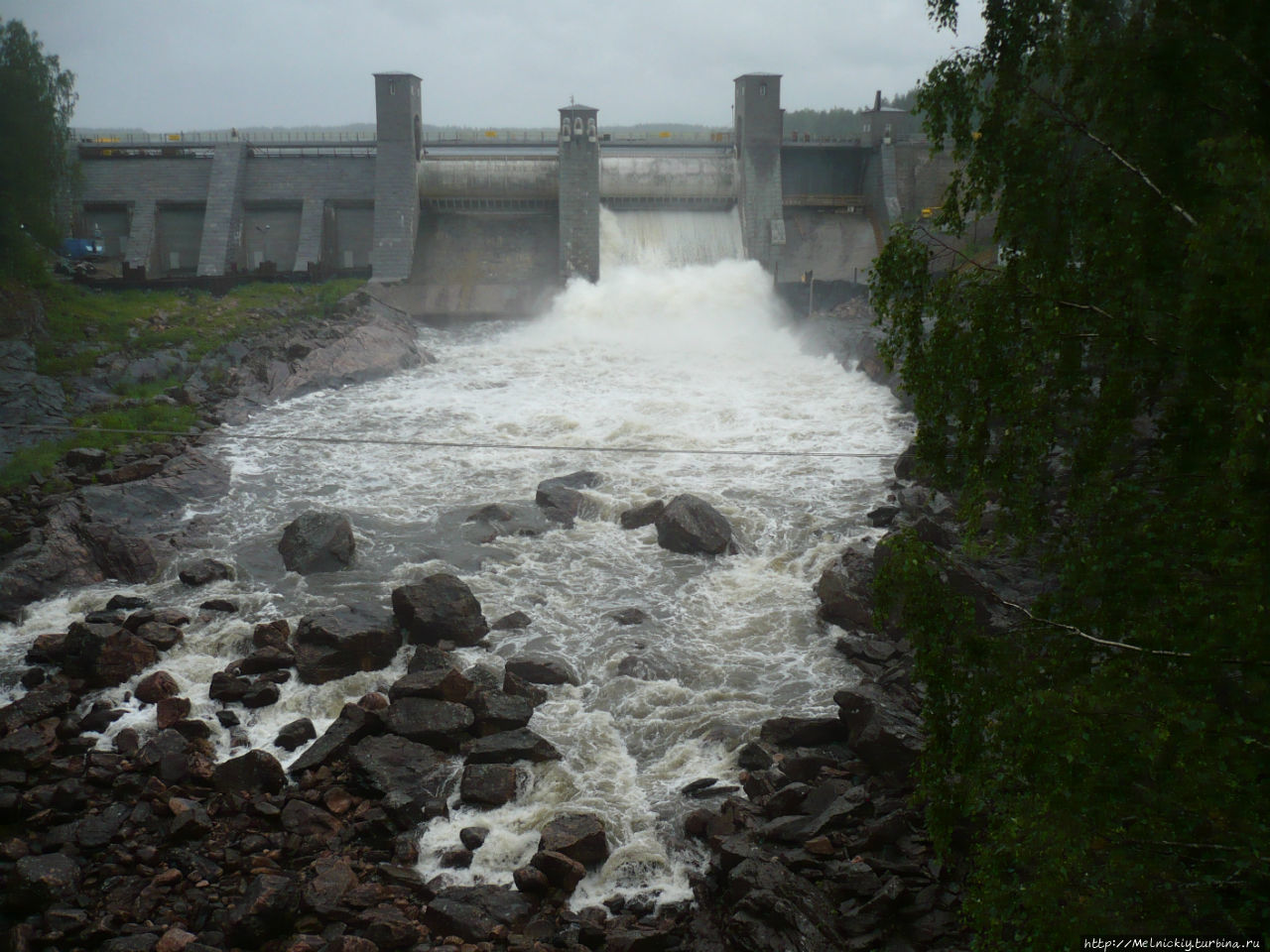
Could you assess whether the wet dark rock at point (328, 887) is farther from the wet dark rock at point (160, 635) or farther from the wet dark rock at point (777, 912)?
the wet dark rock at point (160, 635)

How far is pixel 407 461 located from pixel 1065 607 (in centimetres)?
1788

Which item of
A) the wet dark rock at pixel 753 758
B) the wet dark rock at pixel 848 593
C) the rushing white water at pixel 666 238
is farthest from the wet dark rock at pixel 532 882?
the rushing white water at pixel 666 238

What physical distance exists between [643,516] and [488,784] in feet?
28.6

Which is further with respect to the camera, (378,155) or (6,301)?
(378,155)

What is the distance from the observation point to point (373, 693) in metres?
12.7

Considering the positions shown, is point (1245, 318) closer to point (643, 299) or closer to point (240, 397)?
point (240, 397)

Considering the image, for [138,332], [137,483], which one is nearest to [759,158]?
[138,332]

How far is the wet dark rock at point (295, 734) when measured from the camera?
11.9 m

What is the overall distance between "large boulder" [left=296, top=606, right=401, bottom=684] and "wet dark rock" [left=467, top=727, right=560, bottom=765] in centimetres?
265

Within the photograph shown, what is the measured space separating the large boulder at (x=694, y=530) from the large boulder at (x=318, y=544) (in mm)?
5628

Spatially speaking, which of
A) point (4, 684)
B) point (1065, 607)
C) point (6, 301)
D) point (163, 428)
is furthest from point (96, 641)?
point (6, 301)

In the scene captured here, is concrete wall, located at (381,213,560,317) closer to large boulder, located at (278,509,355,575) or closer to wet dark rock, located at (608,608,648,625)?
large boulder, located at (278,509,355,575)

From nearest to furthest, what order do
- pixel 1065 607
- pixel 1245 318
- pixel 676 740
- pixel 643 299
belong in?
1. pixel 1245 318
2. pixel 1065 607
3. pixel 676 740
4. pixel 643 299

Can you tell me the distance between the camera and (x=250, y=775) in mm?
11102
